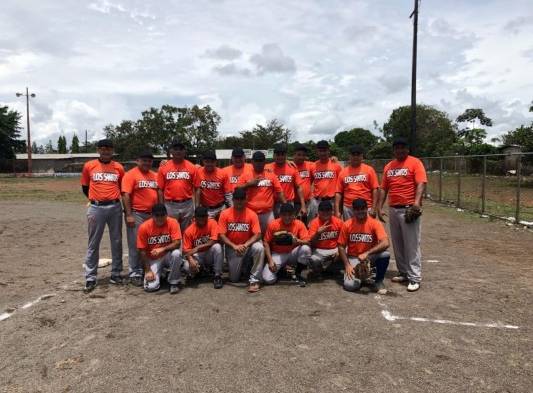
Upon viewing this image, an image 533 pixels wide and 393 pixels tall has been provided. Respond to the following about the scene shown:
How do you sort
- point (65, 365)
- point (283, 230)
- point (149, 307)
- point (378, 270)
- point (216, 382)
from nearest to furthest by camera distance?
1. point (216, 382)
2. point (65, 365)
3. point (149, 307)
4. point (378, 270)
5. point (283, 230)

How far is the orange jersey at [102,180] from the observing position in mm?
5871

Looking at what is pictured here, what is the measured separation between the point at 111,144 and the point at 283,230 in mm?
2688

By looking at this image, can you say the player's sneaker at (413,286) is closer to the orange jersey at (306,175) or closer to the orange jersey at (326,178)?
the orange jersey at (326,178)

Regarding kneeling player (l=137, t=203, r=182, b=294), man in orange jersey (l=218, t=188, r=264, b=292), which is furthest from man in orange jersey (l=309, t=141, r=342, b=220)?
kneeling player (l=137, t=203, r=182, b=294)

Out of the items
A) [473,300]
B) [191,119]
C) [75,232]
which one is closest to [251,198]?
[473,300]

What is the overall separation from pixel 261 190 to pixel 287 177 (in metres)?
0.55

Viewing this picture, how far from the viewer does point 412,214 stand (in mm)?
5668

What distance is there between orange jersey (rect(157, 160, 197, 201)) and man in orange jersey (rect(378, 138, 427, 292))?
2.89 meters

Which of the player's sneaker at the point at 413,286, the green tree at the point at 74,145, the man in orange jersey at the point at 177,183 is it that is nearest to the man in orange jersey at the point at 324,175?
the player's sneaker at the point at 413,286

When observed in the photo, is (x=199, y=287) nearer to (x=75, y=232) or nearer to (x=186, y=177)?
(x=186, y=177)

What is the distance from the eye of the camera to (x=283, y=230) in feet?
20.0

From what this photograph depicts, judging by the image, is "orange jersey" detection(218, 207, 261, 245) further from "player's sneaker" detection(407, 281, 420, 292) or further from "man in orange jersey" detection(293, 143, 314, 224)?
"player's sneaker" detection(407, 281, 420, 292)

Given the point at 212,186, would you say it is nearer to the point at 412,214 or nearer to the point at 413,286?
the point at 412,214

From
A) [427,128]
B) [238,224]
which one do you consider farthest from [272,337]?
[427,128]
